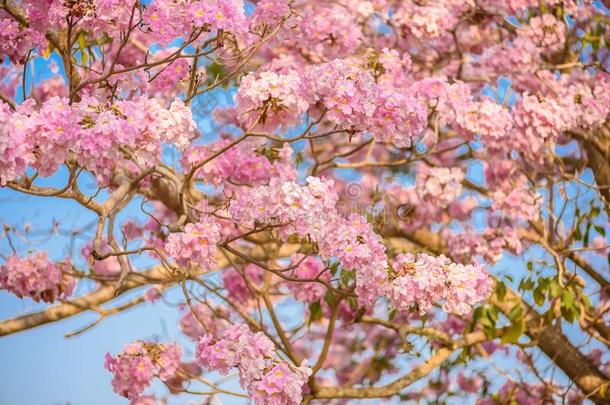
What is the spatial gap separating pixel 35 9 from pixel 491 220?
2.90 metres

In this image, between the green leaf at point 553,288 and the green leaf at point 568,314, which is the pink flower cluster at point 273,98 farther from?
the green leaf at point 568,314

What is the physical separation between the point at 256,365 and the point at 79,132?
871 millimetres

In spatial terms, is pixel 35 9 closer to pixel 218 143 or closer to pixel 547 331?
pixel 218 143

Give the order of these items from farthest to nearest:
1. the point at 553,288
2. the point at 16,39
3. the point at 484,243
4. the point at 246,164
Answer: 1. the point at 484,243
2. the point at 553,288
3. the point at 246,164
4. the point at 16,39

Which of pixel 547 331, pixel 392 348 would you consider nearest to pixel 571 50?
pixel 547 331

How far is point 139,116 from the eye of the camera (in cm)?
239

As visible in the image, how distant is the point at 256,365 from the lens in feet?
8.26

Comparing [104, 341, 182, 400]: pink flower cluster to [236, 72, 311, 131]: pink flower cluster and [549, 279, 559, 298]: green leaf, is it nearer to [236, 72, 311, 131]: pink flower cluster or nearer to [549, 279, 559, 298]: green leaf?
[236, 72, 311, 131]: pink flower cluster

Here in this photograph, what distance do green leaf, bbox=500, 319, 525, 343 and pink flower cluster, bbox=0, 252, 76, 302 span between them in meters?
2.14

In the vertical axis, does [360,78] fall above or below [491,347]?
below

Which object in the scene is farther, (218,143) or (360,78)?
(218,143)

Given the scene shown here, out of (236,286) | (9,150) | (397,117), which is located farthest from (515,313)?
(9,150)

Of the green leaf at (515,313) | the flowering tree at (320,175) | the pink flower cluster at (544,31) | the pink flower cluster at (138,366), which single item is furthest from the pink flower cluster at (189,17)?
the pink flower cluster at (544,31)

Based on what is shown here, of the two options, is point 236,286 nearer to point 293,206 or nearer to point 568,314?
point 568,314
